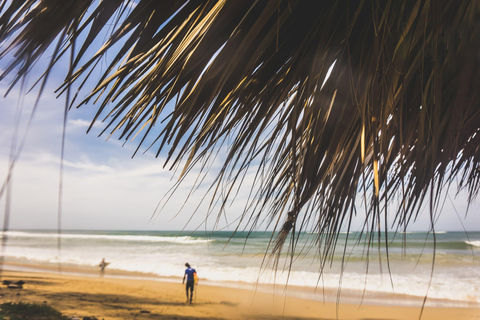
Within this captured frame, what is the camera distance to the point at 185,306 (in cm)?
937

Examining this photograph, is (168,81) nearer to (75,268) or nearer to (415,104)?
(415,104)

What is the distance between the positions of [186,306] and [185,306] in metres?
0.03

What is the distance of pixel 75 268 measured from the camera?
685 inches

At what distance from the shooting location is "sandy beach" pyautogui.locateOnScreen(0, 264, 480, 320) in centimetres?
825

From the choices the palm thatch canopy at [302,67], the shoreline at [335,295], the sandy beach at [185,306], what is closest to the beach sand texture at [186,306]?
the sandy beach at [185,306]

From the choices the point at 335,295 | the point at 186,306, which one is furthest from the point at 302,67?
the point at 335,295

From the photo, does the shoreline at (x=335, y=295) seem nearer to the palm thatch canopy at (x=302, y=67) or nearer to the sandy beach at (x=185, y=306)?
the sandy beach at (x=185, y=306)

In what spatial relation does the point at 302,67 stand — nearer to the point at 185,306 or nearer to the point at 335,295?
the point at 185,306

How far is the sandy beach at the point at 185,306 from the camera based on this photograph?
825cm

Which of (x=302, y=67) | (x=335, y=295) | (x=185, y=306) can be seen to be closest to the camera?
(x=302, y=67)

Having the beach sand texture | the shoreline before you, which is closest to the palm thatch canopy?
the shoreline

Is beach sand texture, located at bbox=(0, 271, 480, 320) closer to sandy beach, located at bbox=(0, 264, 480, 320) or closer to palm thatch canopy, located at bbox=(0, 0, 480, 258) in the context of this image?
sandy beach, located at bbox=(0, 264, 480, 320)

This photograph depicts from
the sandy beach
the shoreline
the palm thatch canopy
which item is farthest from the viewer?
the shoreline

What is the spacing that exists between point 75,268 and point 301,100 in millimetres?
20112
